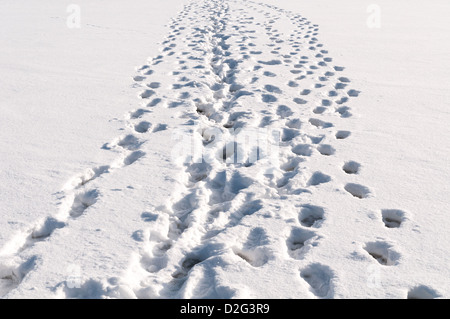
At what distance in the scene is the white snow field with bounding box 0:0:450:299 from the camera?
1.95 meters

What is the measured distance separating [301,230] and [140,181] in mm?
1233

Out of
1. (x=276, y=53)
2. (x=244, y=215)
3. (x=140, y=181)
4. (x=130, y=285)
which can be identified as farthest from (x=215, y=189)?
(x=276, y=53)

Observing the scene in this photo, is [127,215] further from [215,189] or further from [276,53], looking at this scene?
[276,53]

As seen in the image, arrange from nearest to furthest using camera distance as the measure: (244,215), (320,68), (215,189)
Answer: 1. (244,215)
2. (215,189)
3. (320,68)

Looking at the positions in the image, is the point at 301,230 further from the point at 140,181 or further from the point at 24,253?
the point at 24,253

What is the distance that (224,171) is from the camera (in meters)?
2.87

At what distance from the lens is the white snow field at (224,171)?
1950 mm

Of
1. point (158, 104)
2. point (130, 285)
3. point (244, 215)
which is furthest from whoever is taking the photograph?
point (158, 104)

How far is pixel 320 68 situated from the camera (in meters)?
5.14

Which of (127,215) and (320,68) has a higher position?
(320,68)
